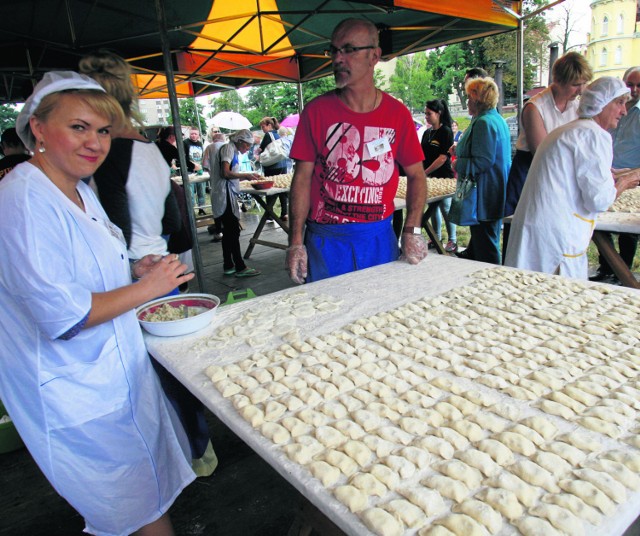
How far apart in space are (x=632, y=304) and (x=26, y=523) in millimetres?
2718

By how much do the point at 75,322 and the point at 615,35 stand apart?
37.2 m

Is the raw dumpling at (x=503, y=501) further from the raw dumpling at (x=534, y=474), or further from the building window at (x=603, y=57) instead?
the building window at (x=603, y=57)

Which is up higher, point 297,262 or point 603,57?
point 603,57

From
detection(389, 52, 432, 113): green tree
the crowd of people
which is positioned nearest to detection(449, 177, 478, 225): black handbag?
the crowd of people

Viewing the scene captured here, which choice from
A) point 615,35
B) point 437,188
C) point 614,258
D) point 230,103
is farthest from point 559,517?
point 230,103

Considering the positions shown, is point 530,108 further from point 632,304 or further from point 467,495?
point 467,495

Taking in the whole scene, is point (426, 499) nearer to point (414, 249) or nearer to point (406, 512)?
point (406, 512)

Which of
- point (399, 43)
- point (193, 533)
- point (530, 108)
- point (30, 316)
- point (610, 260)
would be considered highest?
point (399, 43)

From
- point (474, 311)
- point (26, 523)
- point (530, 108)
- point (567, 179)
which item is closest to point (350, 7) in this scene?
point (530, 108)


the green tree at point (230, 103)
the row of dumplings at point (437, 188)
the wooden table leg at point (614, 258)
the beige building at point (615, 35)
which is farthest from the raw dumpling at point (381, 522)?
the green tree at point (230, 103)

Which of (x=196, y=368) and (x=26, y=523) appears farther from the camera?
(x=26, y=523)

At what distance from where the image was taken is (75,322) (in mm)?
1175

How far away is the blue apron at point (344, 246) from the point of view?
2363 mm

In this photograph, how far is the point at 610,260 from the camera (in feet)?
10.7
